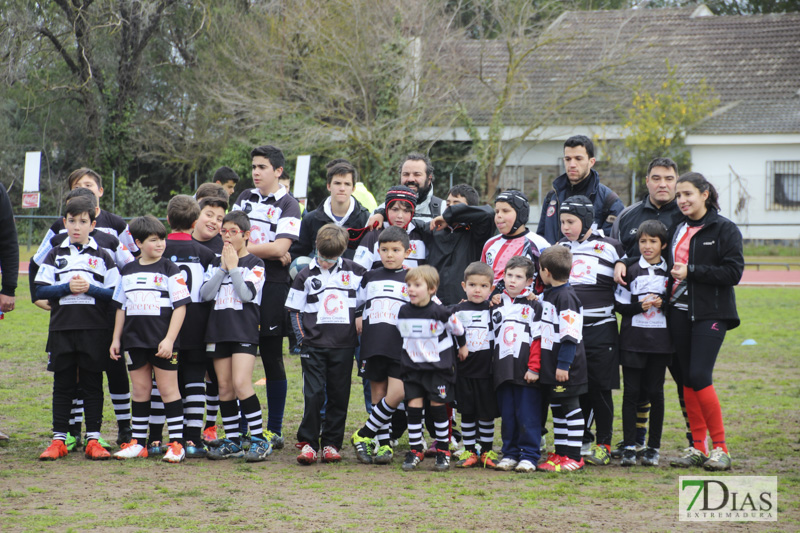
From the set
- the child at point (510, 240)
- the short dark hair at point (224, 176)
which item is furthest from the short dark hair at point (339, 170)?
the short dark hair at point (224, 176)

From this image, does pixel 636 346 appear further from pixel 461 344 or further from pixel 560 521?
pixel 560 521

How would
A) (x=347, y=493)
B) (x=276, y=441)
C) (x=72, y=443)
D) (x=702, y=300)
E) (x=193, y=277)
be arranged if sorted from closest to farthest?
(x=347, y=493) → (x=702, y=300) → (x=193, y=277) → (x=72, y=443) → (x=276, y=441)

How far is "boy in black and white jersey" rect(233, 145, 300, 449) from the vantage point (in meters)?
6.17

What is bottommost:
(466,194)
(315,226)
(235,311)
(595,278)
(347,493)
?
(347,493)

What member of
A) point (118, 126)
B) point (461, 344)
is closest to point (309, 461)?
point (461, 344)

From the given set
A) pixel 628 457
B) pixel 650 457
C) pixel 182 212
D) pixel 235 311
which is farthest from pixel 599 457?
pixel 182 212

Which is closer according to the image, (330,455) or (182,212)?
(330,455)

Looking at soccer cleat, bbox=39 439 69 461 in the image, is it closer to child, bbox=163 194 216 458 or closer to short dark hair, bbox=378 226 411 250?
child, bbox=163 194 216 458

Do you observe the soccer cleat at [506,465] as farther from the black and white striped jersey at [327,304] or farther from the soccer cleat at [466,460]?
the black and white striped jersey at [327,304]

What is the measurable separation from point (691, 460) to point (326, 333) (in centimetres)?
256

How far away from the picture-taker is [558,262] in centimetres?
555

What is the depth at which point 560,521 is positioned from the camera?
14.4 feet

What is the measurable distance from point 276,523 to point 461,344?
190cm

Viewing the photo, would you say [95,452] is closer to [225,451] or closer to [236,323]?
[225,451]
